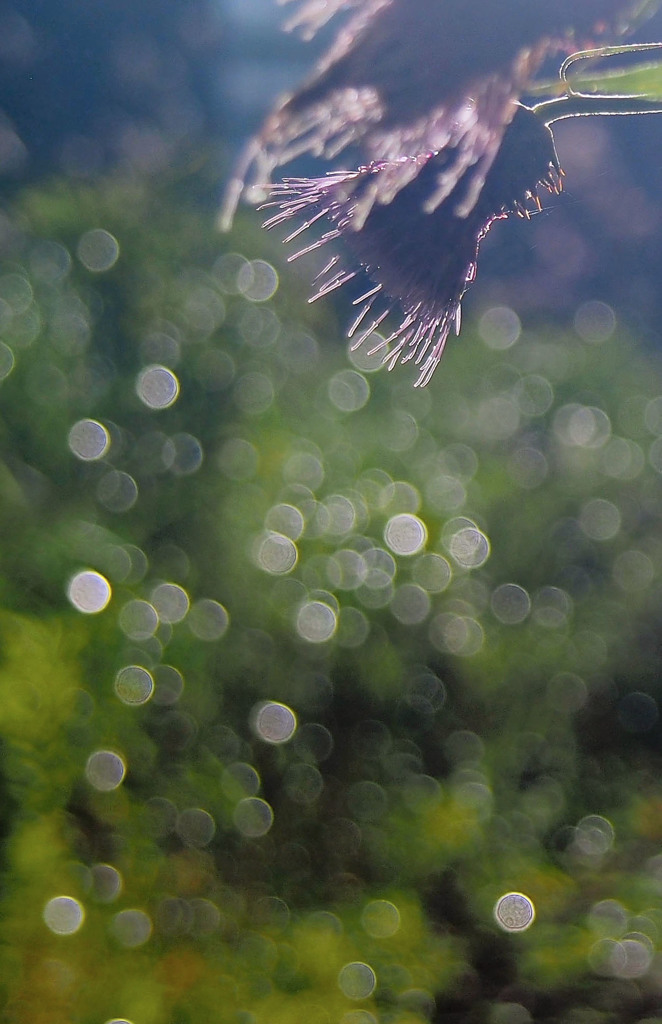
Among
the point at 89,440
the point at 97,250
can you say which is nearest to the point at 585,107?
the point at 89,440

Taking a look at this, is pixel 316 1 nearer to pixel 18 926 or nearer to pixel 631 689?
pixel 18 926

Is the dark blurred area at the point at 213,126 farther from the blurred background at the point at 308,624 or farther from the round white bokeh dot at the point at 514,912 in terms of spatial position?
the round white bokeh dot at the point at 514,912

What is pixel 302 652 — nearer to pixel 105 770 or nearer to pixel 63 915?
pixel 105 770

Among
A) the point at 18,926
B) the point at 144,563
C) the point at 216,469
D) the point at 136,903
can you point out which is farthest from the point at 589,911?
the point at 216,469

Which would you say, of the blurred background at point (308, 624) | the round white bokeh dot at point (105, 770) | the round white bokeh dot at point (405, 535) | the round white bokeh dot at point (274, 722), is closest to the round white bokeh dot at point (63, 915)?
the blurred background at point (308, 624)

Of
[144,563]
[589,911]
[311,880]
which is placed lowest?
[311,880]
